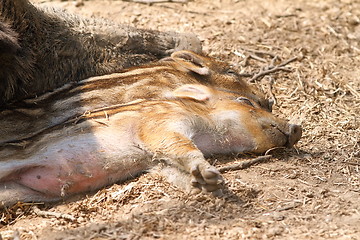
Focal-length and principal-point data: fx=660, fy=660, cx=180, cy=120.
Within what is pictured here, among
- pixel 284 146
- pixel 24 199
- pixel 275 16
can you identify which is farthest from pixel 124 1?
pixel 24 199

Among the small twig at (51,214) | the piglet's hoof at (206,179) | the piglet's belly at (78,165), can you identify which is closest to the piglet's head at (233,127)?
the piglet's belly at (78,165)

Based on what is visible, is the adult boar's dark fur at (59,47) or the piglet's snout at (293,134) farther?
the piglet's snout at (293,134)

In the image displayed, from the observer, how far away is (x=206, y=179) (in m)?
3.67

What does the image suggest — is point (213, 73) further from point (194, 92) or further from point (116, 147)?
point (116, 147)

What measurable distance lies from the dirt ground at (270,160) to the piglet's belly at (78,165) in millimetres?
97

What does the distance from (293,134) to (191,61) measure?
0.98 metres

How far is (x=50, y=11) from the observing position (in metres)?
5.09

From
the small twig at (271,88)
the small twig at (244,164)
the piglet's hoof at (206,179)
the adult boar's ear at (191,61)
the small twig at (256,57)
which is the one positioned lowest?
the small twig at (271,88)

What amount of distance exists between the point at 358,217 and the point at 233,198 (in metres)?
0.71

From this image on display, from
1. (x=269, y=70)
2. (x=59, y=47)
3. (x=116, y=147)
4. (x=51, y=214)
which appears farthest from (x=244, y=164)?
(x=269, y=70)

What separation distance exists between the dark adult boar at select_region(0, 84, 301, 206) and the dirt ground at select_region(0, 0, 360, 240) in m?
0.10

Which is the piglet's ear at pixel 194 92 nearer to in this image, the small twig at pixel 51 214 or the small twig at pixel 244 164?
the small twig at pixel 244 164

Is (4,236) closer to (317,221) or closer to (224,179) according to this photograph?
(224,179)

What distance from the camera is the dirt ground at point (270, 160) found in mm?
3570
